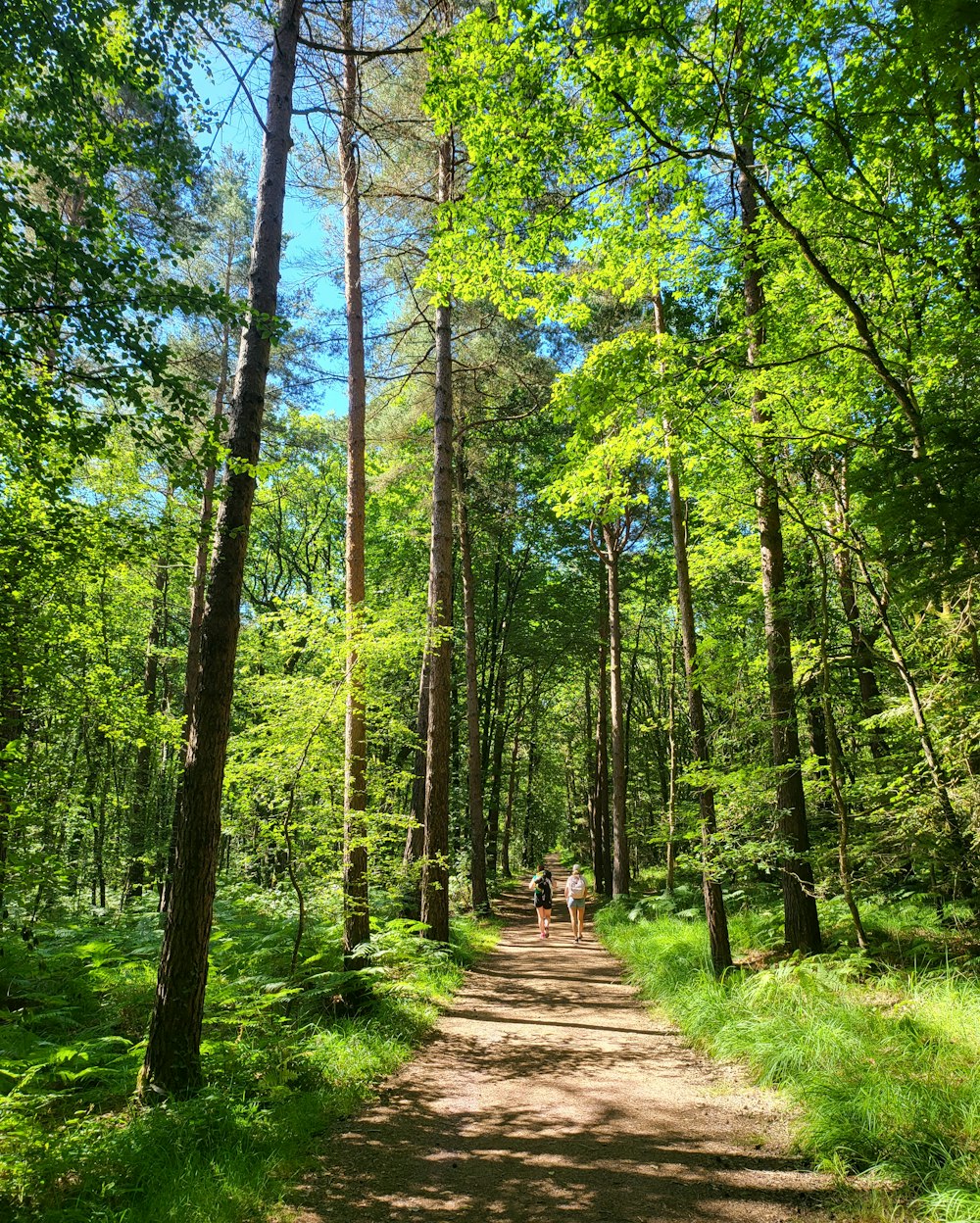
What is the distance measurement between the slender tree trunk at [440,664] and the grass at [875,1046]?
3.25 meters

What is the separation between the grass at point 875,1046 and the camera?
10.7 ft

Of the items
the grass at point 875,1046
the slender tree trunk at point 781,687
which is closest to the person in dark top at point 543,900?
the grass at point 875,1046

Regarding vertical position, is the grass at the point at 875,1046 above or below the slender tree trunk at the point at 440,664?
below

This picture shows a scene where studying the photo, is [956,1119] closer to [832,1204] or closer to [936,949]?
[832,1204]

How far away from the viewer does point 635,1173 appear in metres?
3.74

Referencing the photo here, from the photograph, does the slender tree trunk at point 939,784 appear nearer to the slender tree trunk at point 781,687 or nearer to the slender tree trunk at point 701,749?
the slender tree trunk at point 781,687

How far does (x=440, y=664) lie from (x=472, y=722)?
4.88 meters

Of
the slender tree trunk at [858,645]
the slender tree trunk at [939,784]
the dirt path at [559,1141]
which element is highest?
the slender tree trunk at [858,645]

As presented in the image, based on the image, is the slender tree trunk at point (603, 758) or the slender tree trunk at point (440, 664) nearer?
the slender tree trunk at point (440, 664)

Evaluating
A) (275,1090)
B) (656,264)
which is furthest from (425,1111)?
(656,264)

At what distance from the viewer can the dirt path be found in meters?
3.41

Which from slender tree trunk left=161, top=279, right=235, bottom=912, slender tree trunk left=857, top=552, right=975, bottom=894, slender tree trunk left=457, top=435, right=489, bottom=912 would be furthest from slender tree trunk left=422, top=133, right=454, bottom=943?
slender tree trunk left=857, top=552, right=975, bottom=894

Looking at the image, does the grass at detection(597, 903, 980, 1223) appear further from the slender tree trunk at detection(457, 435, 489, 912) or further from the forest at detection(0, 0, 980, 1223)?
the slender tree trunk at detection(457, 435, 489, 912)

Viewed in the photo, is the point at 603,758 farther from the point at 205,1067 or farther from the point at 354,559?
the point at 205,1067
